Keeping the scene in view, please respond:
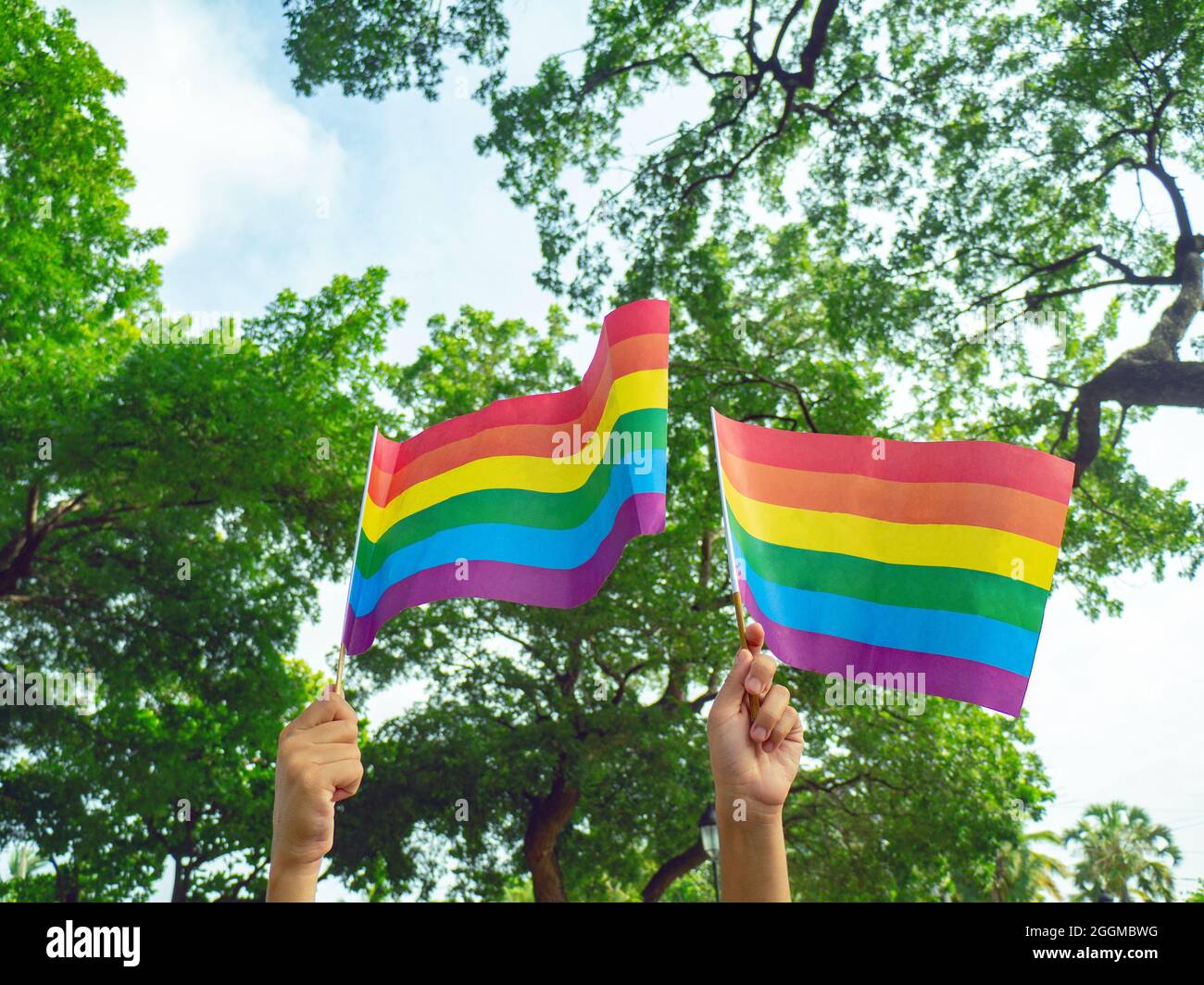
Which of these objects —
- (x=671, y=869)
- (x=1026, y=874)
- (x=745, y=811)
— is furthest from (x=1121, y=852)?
(x=745, y=811)

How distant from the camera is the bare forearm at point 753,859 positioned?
2.24m

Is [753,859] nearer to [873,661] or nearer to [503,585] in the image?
[873,661]

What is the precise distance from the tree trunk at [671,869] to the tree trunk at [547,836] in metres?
1.75

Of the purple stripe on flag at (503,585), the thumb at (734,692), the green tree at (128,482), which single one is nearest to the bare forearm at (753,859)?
the thumb at (734,692)

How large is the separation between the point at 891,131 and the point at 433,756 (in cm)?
1251

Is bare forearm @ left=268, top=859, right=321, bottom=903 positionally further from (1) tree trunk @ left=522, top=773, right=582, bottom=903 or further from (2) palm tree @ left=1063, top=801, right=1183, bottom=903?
(2) palm tree @ left=1063, top=801, right=1183, bottom=903

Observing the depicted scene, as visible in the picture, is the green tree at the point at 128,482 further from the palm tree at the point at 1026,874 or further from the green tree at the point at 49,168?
the palm tree at the point at 1026,874

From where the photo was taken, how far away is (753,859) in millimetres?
2258

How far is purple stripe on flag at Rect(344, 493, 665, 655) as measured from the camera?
421cm

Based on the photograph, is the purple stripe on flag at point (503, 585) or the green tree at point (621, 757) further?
the green tree at point (621, 757)

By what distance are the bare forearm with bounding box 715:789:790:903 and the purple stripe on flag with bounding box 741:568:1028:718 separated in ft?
5.57

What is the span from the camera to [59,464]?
40.9 feet

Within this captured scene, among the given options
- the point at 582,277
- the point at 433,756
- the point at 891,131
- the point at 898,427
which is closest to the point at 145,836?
the point at 433,756

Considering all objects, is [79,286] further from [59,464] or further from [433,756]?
[433,756]
